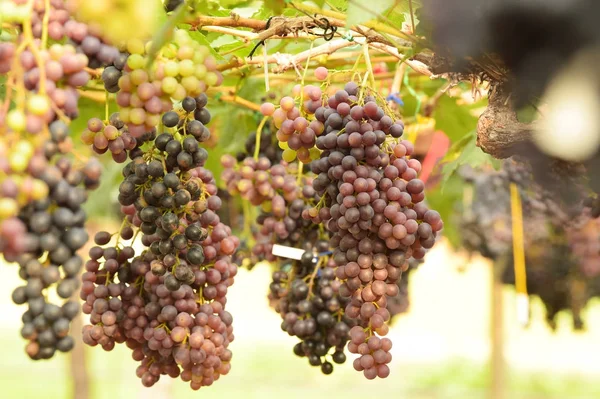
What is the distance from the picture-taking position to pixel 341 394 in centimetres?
734

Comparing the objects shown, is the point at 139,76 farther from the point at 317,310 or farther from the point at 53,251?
the point at 317,310

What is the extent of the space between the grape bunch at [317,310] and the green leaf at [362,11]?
0.65m

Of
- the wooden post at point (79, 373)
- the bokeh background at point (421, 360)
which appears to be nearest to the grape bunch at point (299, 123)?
the wooden post at point (79, 373)

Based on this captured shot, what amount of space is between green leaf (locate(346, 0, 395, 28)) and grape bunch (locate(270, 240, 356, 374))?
2.12ft

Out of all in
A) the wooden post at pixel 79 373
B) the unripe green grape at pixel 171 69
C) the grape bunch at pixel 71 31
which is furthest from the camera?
the wooden post at pixel 79 373

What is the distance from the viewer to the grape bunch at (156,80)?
836mm

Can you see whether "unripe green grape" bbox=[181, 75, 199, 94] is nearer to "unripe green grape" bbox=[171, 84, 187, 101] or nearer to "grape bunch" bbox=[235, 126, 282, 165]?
"unripe green grape" bbox=[171, 84, 187, 101]

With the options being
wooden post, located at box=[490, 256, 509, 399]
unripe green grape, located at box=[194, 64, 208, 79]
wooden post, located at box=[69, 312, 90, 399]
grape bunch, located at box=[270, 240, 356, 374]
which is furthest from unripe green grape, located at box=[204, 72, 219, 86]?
wooden post, located at box=[490, 256, 509, 399]

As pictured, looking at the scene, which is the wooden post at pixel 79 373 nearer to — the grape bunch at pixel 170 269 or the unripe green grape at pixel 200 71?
the grape bunch at pixel 170 269

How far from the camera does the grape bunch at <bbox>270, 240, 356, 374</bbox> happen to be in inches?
55.4

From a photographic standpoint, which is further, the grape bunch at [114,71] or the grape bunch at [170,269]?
the grape bunch at [170,269]

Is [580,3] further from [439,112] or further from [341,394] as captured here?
[341,394]

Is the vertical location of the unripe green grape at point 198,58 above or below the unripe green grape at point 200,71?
above

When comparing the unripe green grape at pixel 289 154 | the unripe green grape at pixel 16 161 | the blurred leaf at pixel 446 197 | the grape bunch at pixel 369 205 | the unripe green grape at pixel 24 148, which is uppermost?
the blurred leaf at pixel 446 197
